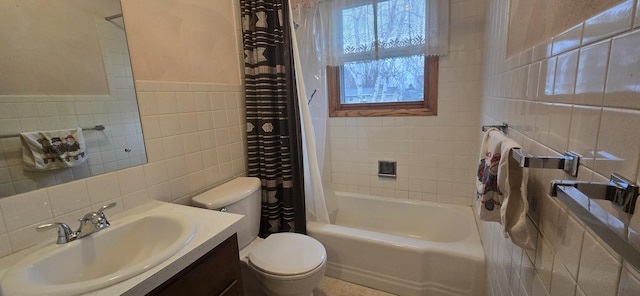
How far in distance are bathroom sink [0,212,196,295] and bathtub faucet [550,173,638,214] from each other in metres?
1.00

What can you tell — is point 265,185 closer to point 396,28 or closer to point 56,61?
point 56,61

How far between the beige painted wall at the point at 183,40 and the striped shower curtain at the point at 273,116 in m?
0.12

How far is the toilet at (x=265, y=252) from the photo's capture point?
131 cm

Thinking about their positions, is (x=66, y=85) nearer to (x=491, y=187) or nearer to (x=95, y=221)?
(x=95, y=221)

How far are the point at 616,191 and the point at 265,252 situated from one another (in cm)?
137

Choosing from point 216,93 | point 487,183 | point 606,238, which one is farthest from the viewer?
point 216,93

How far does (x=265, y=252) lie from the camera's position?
1.44m

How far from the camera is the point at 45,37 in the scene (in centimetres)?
95

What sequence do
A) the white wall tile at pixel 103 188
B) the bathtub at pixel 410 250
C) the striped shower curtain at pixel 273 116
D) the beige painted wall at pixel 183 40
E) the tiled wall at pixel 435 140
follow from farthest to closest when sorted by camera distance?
the tiled wall at pixel 435 140 → the striped shower curtain at pixel 273 116 → the bathtub at pixel 410 250 → the beige painted wall at pixel 183 40 → the white wall tile at pixel 103 188

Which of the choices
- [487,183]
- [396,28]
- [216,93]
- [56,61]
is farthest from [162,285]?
[396,28]

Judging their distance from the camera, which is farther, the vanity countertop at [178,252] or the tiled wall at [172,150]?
the tiled wall at [172,150]

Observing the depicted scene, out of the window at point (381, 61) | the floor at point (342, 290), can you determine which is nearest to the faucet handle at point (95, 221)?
the floor at point (342, 290)

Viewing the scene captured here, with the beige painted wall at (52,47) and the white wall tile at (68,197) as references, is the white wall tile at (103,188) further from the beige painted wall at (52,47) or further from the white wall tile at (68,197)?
the beige painted wall at (52,47)

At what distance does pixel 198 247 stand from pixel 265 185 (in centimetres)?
92
